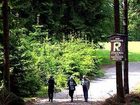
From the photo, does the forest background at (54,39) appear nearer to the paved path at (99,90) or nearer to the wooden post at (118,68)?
the paved path at (99,90)

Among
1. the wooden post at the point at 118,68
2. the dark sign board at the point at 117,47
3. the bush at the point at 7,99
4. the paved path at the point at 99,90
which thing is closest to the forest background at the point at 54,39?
the paved path at the point at 99,90

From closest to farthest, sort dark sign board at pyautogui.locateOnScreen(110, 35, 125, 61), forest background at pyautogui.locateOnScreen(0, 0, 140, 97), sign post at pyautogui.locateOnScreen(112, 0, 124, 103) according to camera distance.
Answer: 1. dark sign board at pyautogui.locateOnScreen(110, 35, 125, 61)
2. sign post at pyautogui.locateOnScreen(112, 0, 124, 103)
3. forest background at pyautogui.locateOnScreen(0, 0, 140, 97)

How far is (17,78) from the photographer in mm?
26938

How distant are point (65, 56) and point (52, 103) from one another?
1101 cm

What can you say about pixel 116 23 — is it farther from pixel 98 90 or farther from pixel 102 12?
pixel 102 12

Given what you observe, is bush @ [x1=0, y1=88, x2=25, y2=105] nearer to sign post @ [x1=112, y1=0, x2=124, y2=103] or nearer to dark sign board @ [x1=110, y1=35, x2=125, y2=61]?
sign post @ [x1=112, y1=0, x2=124, y2=103]

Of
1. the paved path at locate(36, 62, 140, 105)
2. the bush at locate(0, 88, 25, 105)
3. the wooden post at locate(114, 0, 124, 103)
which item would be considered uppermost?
the wooden post at locate(114, 0, 124, 103)

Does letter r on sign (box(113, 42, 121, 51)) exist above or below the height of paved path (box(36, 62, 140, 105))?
above

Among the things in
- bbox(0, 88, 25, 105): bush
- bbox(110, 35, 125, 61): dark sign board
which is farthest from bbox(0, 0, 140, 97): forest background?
bbox(110, 35, 125, 61): dark sign board

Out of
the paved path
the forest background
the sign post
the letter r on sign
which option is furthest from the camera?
the forest background

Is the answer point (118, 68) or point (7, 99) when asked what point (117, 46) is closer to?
point (118, 68)

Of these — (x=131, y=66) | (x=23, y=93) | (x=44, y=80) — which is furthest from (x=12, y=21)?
(x=131, y=66)

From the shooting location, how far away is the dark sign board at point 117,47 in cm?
2042

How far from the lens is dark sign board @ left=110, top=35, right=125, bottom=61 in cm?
2042
